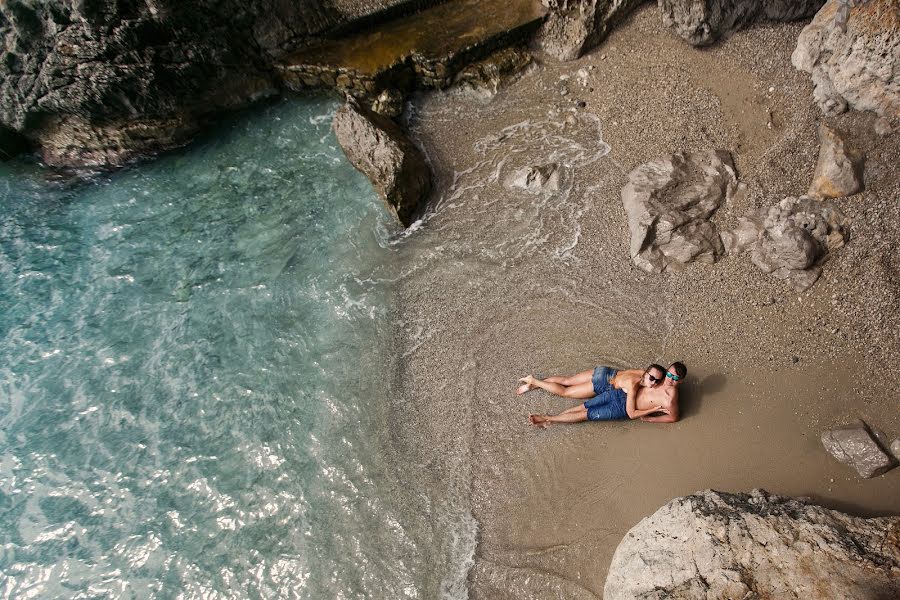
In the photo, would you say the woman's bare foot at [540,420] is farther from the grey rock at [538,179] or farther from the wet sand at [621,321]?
the grey rock at [538,179]

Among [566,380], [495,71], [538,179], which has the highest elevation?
→ [495,71]

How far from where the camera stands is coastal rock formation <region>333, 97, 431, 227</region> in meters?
8.38

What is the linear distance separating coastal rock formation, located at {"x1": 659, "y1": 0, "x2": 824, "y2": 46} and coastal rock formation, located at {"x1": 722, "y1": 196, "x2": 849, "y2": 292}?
11.4ft

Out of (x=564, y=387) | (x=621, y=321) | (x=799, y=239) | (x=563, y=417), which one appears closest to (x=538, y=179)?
(x=621, y=321)

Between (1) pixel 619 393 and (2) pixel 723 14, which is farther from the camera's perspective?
(2) pixel 723 14

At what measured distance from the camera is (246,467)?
7070 millimetres

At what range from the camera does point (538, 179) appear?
27.6 ft

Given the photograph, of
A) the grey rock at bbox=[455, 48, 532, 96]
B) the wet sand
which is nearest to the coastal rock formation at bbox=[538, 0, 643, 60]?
the wet sand

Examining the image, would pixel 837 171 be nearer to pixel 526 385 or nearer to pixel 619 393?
pixel 619 393

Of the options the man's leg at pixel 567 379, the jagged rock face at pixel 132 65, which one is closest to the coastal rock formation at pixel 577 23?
the jagged rock face at pixel 132 65

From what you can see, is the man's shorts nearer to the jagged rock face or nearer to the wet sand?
the wet sand

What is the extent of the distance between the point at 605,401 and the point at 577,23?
7.05 meters

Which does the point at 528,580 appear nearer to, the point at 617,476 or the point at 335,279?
the point at 617,476

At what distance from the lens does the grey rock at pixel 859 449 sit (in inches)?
224
